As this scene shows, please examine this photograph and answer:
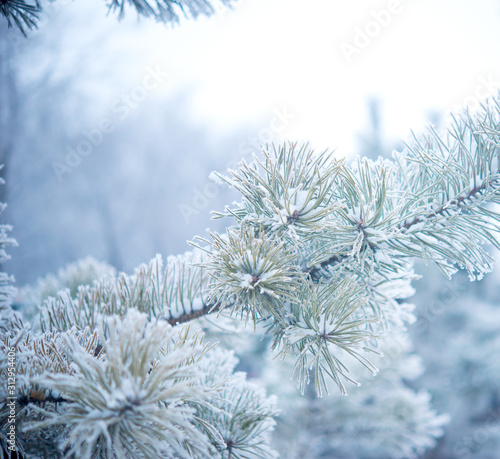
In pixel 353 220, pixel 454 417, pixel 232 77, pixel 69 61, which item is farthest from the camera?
pixel 232 77

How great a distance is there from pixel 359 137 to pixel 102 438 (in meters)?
5.30

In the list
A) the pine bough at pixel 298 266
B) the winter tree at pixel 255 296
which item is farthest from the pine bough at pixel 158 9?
the pine bough at pixel 298 266

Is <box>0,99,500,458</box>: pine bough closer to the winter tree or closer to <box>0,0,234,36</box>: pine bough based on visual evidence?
the winter tree

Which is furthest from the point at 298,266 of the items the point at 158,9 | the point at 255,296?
the point at 158,9

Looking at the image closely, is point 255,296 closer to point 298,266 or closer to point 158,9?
point 298,266

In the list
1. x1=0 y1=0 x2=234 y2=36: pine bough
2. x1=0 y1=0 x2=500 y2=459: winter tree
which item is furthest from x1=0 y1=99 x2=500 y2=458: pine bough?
x1=0 y1=0 x2=234 y2=36: pine bough

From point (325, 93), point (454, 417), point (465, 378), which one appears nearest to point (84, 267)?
point (465, 378)

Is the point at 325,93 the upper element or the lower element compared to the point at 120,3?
upper

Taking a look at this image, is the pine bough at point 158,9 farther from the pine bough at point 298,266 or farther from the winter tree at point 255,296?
the pine bough at point 298,266

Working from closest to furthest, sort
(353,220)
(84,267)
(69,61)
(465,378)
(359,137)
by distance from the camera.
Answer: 1. (353,220)
2. (84,267)
3. (69,61)
4. (465,378)
5. (359,137)

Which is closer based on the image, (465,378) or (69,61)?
(69,61)

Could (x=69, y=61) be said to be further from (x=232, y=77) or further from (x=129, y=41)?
(x=232, y=77)

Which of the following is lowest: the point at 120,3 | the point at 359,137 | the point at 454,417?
the point at 120,3

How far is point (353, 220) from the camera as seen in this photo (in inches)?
21.8
